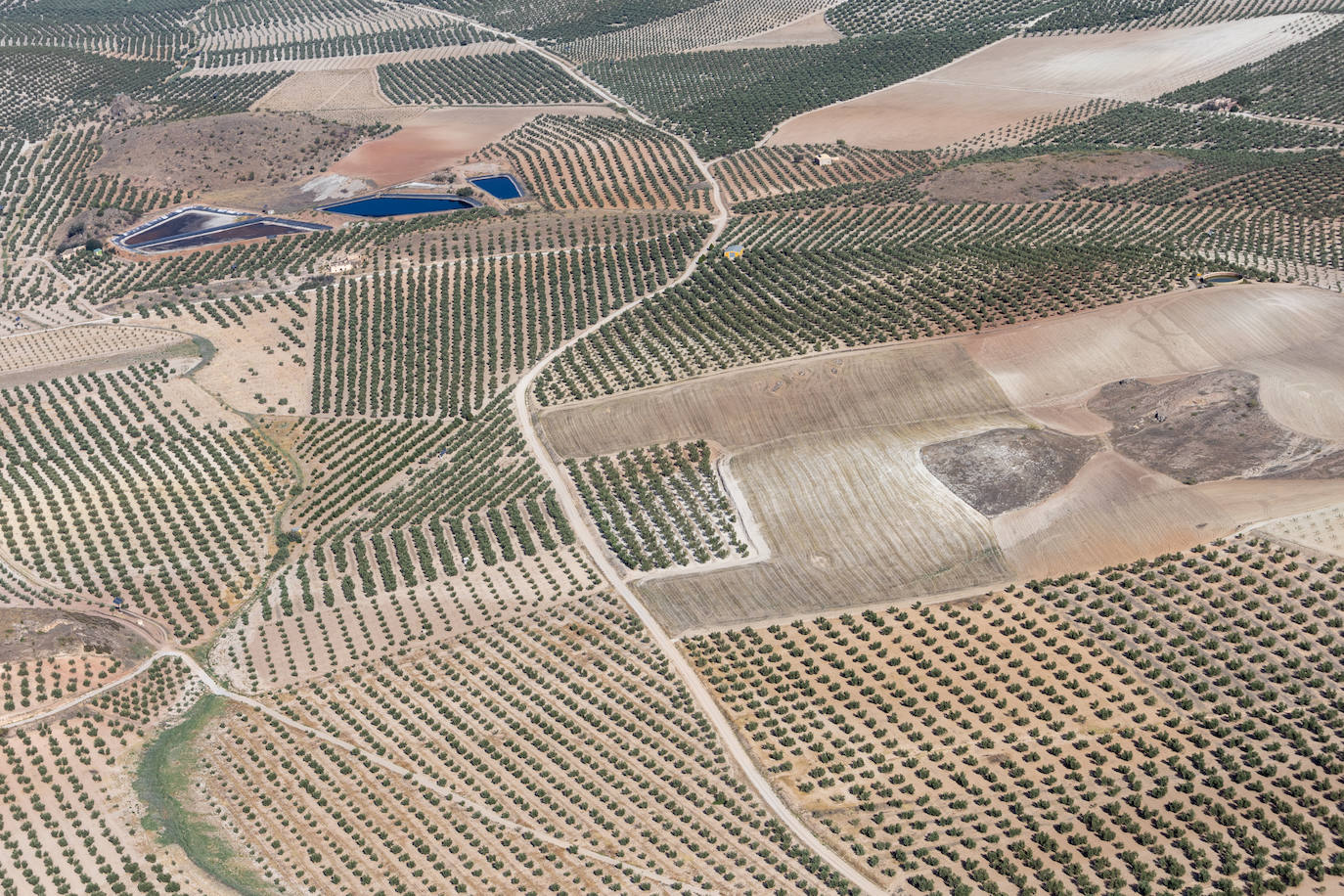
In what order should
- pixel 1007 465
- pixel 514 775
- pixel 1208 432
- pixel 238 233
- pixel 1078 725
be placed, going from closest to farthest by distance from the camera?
1. pixel 1078 725
2. pixel 514 775
3. pixel 1007 465
4. pixel 1208 432
5. pixel 238 233

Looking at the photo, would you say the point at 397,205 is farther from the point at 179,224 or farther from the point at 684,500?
the point at 684,500

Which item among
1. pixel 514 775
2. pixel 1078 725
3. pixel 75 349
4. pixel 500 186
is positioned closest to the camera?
pixel 1078 725

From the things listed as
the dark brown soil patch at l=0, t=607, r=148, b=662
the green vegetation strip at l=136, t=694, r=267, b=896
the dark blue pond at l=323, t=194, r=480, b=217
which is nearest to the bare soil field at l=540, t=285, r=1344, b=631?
the green vegetation strip at l=136, t=694, r=267, b=896

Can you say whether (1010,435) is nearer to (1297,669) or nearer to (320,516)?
(1297,669)

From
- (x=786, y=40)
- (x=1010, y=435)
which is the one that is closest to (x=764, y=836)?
(x=1010, y=435)

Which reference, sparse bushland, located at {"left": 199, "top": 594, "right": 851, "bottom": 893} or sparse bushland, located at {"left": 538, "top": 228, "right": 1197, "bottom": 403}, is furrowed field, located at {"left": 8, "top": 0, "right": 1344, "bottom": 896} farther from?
sparse bushland, located at {"left": 538, "top": 228, "right": 1197, "bottom": 403}

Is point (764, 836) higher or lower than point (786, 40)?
lower

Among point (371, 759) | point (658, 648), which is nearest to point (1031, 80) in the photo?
point (658, 648)

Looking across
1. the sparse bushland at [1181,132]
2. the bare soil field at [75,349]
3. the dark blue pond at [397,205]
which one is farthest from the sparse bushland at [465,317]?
the sparse bushland at [1181,132]
